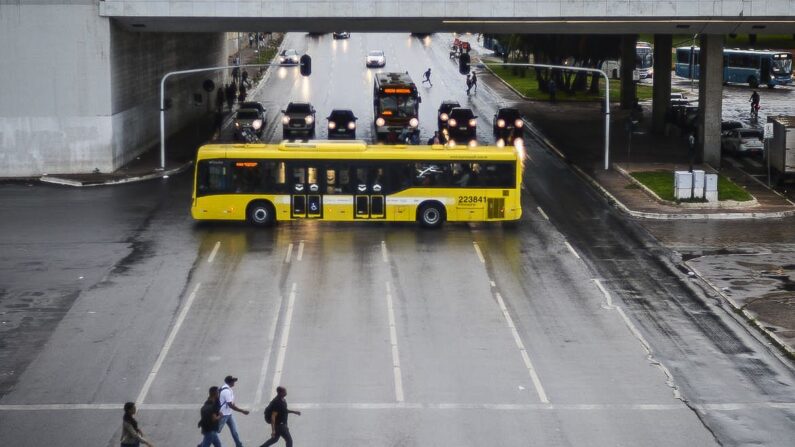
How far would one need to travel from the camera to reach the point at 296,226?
44.8 m

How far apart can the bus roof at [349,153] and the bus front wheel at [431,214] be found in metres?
1.55

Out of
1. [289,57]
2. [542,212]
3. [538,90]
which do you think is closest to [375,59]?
[289,57]

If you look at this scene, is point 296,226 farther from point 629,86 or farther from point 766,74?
point 766,74

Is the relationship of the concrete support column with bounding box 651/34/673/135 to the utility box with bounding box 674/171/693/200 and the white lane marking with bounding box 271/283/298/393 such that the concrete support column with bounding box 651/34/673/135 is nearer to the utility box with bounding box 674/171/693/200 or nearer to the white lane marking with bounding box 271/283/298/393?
the utility box with bounding box 674/171/693/200

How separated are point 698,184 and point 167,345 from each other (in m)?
25.0

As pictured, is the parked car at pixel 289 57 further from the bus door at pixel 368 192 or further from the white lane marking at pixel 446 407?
the white lane marking at pixel 446 407

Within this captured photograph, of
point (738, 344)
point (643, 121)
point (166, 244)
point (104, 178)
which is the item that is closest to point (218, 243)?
point (166, 244)

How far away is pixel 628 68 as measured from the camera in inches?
3196

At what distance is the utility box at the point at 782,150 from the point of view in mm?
52312

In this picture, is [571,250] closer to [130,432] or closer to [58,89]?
[130,432]

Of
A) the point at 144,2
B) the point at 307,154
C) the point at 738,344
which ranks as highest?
the point at 144,2

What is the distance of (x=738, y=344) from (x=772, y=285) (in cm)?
629

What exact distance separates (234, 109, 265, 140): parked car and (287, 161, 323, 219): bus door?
2371cm

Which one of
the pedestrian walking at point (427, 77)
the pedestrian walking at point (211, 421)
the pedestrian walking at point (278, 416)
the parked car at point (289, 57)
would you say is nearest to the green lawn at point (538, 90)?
the pedestrian walking at point (427, 77)
